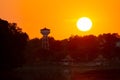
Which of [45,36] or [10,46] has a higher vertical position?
[45,36]

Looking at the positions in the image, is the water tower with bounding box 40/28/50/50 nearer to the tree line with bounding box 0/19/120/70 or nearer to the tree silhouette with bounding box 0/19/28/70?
the tree line with bounding box 0/19/120/70

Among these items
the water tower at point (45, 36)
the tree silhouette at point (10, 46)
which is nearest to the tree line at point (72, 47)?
the tree silhouette at point (10, 46)

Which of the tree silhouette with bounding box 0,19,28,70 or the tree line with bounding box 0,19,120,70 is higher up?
the tree line with bounding box 0,19,120,70

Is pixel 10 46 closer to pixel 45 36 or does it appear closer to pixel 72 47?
pixel 72 47

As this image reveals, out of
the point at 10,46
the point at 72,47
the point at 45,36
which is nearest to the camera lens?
the point at 10,46

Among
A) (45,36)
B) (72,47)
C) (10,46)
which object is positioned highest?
(45,36)

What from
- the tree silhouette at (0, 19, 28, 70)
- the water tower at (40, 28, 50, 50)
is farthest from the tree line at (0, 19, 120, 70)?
the water tower at (40, 28, 50, 50)

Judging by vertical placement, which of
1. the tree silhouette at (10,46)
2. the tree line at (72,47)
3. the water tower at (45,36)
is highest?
the water tower at (45,36)

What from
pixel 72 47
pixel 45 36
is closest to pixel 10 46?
pixel 72 47

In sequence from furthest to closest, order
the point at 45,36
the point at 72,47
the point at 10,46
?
the point at 45,36, the point at 72,47, the point at 10,46

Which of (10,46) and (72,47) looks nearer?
(10,46)

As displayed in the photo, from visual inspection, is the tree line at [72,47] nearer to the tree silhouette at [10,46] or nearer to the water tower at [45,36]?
the tree silhouette at [10,46]

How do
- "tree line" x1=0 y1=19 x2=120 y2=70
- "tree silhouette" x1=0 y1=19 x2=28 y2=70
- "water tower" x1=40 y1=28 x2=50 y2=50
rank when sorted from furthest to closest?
1. "water tower" x1=40 y1=28 x2=50 y2=50
2. "tree line" x1=0 y1=19 x2=120 y2=70
3. "tree silhouette" x1=0 y1=19 x2=28 y2=70

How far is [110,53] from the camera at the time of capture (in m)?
144
